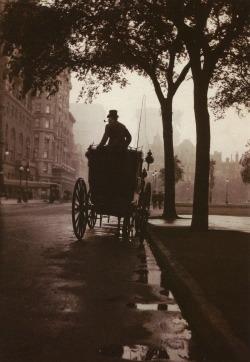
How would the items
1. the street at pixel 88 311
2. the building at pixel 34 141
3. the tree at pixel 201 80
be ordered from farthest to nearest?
1. the building at pixel 34 141
2. the tree at pixel 201 80
3. the street at pixel 88 311

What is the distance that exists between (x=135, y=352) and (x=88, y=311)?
1.10m

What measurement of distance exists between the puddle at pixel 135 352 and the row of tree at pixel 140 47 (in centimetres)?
882

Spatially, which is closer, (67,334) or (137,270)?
(67,334)

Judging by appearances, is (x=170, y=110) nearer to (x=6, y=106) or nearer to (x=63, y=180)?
(x=6, y=106)

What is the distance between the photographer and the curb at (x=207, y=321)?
2932mm

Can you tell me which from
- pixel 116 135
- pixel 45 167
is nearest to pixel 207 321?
pixel 116 135

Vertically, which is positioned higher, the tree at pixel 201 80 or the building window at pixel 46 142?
the building window at pixel 46 142

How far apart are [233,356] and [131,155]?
7.19 m

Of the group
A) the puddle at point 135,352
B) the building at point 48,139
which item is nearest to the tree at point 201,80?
the puddle at point 135,352

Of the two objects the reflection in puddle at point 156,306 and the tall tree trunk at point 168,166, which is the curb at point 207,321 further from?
the tall tree trunk at point 168,166

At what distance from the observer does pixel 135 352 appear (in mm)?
3180

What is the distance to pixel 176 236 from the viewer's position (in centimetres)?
1046

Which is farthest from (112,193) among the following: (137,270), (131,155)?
(137,270)

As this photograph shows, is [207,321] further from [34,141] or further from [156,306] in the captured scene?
[34,141]
